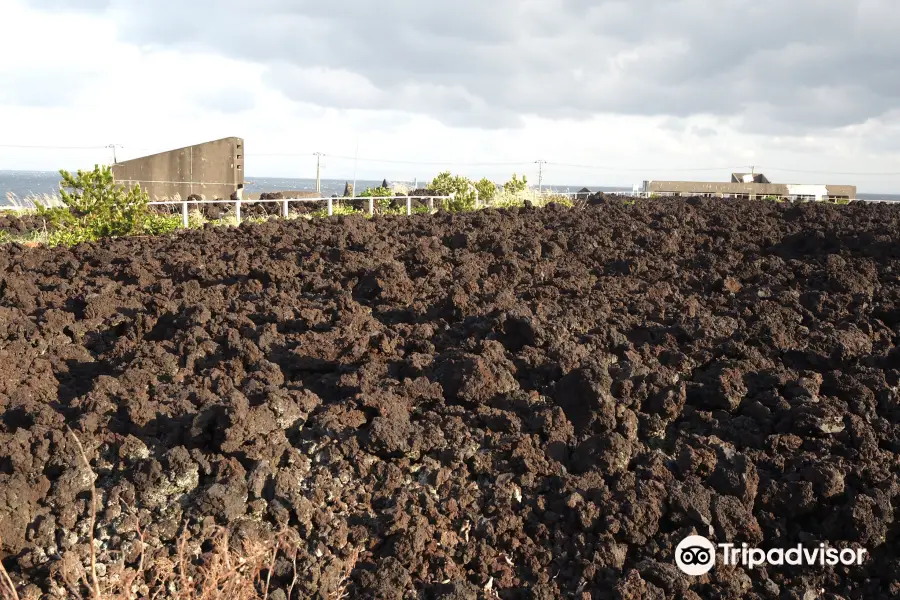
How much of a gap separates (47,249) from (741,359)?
9613 mm

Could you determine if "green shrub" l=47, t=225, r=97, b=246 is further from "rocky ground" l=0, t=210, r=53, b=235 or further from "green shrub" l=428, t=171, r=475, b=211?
"green shrub" l=428, t=171, r=475, b=211

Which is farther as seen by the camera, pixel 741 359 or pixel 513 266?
pixel 513 266

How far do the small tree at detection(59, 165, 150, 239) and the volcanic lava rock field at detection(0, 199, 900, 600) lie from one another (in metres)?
4.53

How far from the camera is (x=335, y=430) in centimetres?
469

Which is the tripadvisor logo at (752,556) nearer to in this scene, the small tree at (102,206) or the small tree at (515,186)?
the small tree at (102,206)

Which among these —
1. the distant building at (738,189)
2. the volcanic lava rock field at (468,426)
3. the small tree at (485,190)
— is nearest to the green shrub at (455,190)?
Answer: the small tree at (485,190)

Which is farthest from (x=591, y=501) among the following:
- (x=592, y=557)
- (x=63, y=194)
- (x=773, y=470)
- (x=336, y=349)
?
(x=63, y=194)

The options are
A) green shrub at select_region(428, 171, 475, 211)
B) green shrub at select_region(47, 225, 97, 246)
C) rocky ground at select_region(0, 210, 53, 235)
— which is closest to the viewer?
green shrub at select_region(47, 225, 97, 246)

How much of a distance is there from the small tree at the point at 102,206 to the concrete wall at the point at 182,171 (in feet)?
26.1

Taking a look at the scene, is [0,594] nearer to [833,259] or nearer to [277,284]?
[277,284]

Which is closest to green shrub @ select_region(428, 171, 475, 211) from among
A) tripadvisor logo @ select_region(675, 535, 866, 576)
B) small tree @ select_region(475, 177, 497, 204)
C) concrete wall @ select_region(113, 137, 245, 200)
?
small tree @ select_region(475, 177, 497, 204)

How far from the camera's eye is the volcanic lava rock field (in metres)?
3.93

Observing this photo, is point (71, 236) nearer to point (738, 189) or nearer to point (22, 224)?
point (22, 224)

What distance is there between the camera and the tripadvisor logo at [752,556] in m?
3.91
